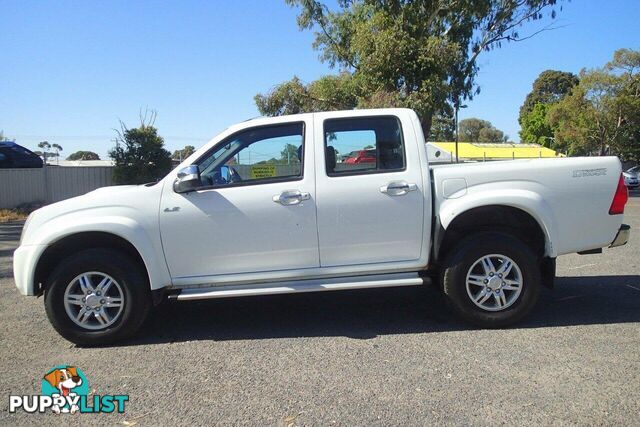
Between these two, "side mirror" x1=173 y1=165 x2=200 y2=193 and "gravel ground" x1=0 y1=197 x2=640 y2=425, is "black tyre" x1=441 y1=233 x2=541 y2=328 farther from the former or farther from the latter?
"side mirror" x1=173 y1=165 x2=200 y2=193

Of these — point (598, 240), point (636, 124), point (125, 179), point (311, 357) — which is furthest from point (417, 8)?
point (636, 124)

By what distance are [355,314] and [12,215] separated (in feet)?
54.2

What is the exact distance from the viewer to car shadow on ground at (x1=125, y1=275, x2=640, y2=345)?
5082 millimetres

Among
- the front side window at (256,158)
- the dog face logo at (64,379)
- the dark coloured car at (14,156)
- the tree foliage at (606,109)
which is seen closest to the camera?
the dog face logo at (64,379)

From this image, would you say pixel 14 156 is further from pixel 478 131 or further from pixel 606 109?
pixel 478 131

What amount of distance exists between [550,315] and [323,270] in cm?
240

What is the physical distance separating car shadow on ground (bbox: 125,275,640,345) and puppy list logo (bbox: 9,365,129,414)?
88 cm

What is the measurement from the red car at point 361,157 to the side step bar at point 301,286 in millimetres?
1088

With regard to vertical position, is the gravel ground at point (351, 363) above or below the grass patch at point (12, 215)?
below

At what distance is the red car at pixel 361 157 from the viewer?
5055 millimetres

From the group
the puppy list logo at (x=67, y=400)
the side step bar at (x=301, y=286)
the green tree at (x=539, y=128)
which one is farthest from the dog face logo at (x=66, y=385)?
the green tree at (x=539, y=128)

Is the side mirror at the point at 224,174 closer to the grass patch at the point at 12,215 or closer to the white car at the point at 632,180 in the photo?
the grass patch at the point at 12,215

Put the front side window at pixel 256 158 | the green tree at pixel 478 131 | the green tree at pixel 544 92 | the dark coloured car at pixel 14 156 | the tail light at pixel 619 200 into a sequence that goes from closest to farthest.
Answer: the front side window at pixel 256 158 → the tail light at pixel 619 200 → the dark coloured car at pixel 14 156 → the green tree at pixel 544 92 → the green tree at pixel 478 131

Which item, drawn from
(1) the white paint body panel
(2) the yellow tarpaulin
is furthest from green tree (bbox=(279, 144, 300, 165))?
(2) the yellow tarpaulin
